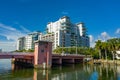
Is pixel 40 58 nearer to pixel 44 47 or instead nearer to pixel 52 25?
pixel 44 47

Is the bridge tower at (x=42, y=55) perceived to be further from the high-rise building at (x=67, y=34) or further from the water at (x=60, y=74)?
the high-rise building at (x=67, y=34)

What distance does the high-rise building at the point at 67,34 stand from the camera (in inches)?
6623

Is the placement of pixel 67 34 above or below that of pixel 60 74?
above

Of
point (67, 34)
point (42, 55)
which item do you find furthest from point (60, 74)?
point (67, 34)

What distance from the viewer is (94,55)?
11019cm

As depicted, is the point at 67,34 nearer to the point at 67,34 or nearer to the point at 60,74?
the point at 67,34

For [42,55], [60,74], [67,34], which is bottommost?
[60,74]

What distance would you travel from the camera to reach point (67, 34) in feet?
564

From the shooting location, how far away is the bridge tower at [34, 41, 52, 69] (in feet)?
212

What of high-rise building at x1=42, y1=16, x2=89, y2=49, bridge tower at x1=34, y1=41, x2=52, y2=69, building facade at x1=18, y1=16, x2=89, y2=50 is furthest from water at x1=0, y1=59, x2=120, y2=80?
high-rise building at x1=42, y1=16, x2=89, y2=49

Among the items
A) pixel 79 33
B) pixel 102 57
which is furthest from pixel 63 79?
pixel 79 33

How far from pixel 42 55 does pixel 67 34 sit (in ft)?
352

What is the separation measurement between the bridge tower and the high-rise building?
323 ft

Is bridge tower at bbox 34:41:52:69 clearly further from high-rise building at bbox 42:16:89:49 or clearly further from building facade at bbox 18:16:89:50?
high-rise building at bbox 42:16:89:49
